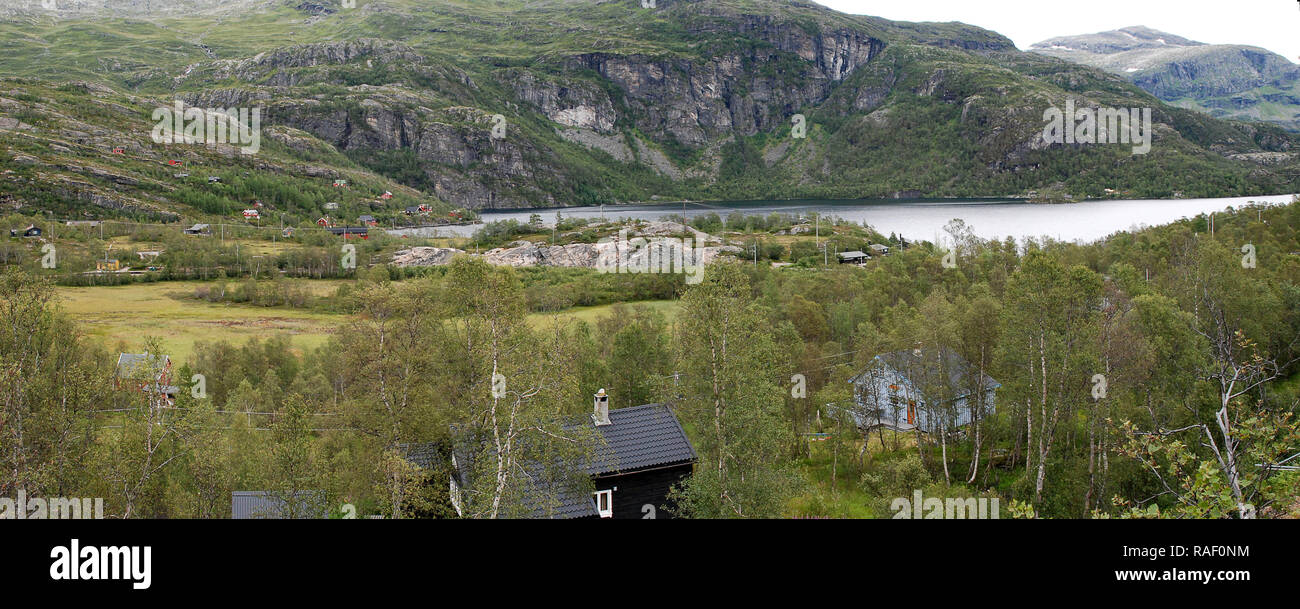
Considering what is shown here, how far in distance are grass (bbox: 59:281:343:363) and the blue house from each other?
41.7 metres

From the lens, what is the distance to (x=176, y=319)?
62688 millimetres

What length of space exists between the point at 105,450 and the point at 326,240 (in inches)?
3947

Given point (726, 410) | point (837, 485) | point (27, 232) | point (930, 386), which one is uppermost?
point (27, 232)

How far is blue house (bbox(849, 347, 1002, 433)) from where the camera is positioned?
28047 mm

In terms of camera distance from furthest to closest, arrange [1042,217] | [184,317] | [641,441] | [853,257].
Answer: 1. [1042,217]
2. [853,257]
3. [184,317]
4. [641,441]

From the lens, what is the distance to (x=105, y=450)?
55.0 feet

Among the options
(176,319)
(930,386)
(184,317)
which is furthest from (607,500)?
(184,317)

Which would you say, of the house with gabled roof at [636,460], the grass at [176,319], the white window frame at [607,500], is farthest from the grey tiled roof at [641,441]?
the grass at [176,319]

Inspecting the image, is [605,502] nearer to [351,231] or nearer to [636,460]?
[636,460]

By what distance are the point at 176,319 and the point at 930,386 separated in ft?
213

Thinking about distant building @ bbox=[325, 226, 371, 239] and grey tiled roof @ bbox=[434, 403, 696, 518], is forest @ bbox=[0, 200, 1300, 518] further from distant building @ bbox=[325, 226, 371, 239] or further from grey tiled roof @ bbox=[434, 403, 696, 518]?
distant building @ bbox=[325, 226, 371, 239]
